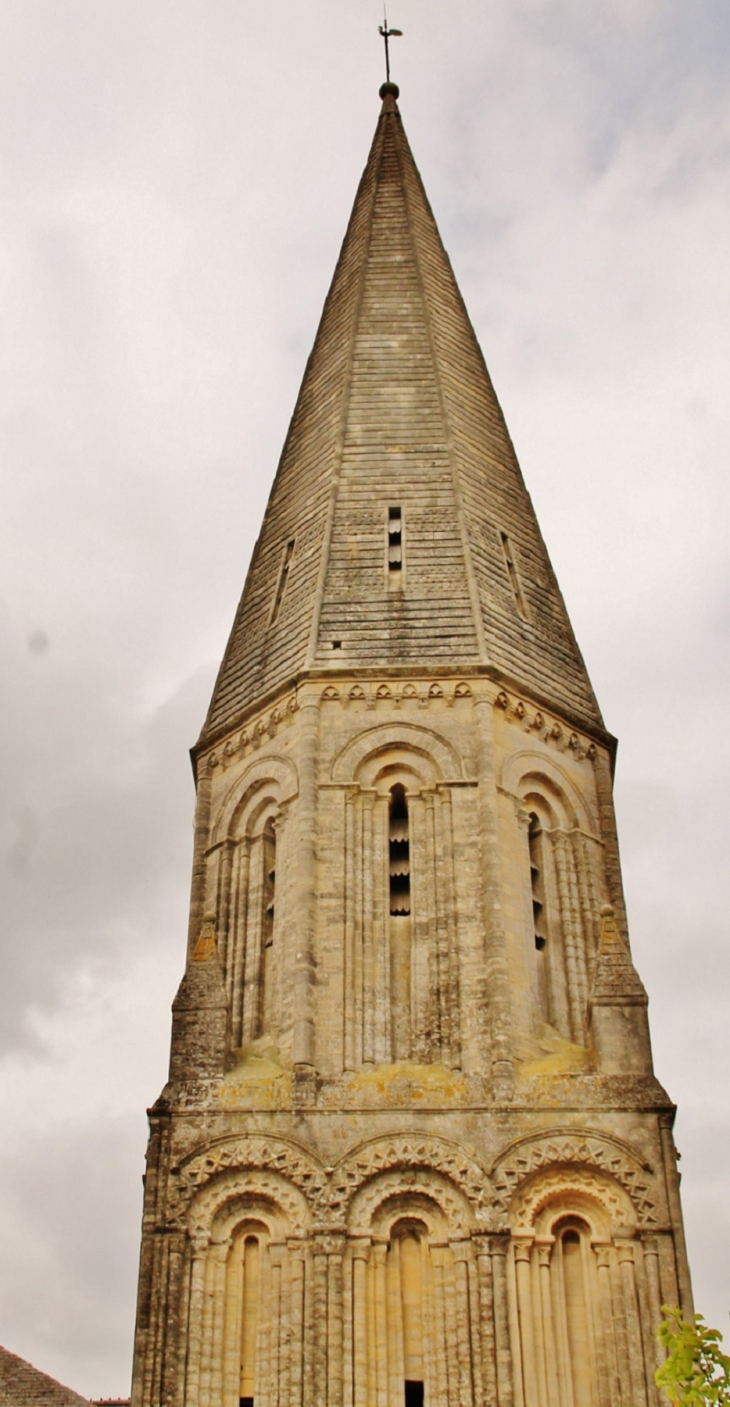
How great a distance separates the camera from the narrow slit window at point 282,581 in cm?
3161

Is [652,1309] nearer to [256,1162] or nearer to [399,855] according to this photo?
[256,1162]

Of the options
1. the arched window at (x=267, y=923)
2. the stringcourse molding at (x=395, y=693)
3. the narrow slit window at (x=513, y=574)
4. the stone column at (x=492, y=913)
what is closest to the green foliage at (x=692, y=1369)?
the stone column at (x=492, y=913)

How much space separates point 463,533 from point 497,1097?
1046cm

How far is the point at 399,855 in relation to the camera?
90.9ft

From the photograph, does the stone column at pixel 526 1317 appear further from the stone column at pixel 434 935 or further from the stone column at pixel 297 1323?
the stone column at pixel 434 935

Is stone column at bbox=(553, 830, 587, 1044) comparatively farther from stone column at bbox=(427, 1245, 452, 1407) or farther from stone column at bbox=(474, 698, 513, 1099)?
stone column at bbox=(427, 1245, 452, 1407)

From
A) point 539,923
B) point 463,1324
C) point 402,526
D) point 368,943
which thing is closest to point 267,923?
point 368,943

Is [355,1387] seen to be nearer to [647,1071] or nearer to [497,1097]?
[497,1097]

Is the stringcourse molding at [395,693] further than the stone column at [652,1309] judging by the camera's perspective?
Yes

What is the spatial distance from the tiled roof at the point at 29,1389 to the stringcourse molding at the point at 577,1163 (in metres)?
7.09

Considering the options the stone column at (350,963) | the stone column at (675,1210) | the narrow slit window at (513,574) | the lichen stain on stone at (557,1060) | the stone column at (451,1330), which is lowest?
the stone column at (451,1330)

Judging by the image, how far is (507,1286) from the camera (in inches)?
906

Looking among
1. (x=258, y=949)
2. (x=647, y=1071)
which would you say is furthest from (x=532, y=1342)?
(x=258, y=949)

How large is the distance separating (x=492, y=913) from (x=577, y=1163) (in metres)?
3.88
